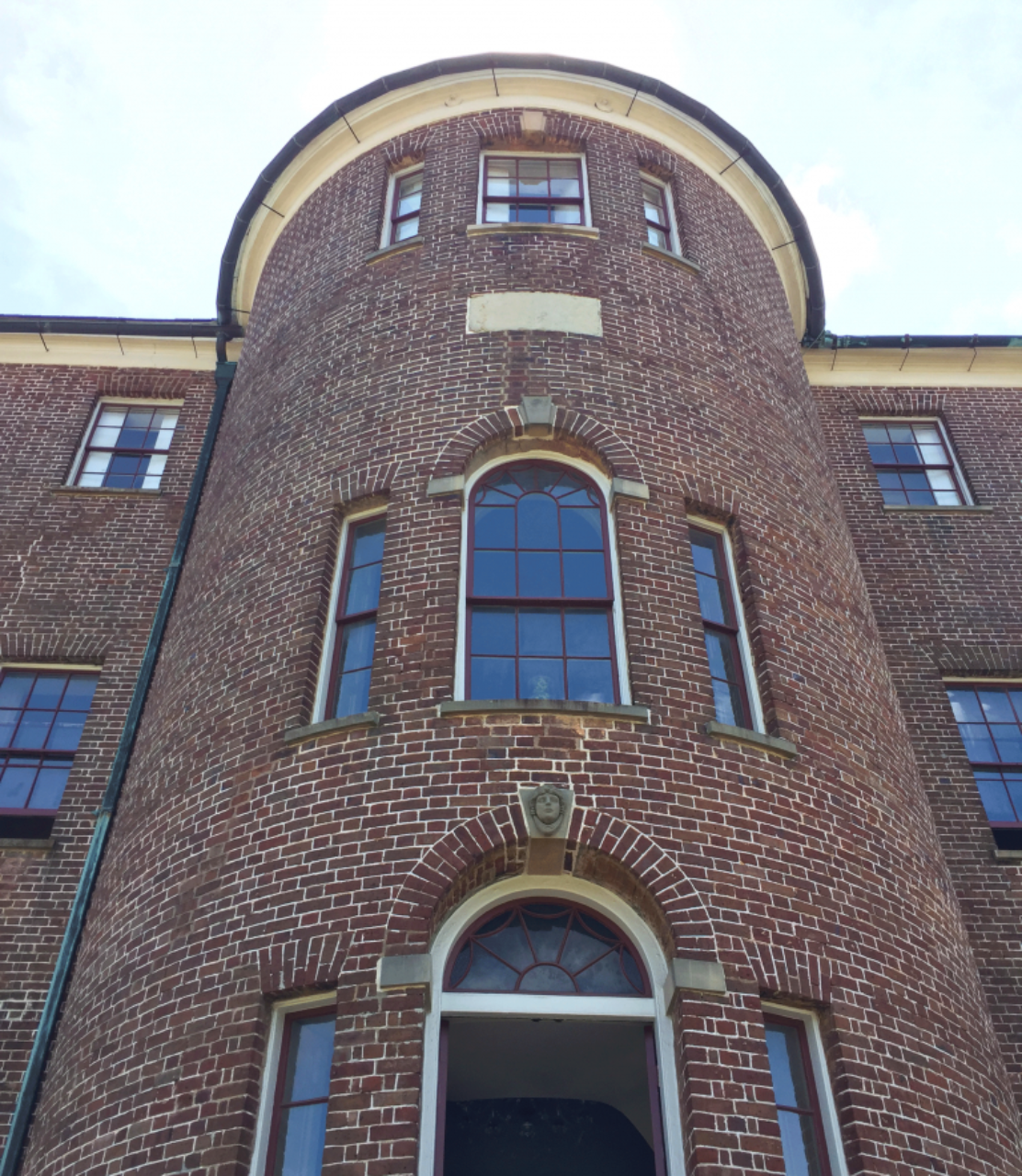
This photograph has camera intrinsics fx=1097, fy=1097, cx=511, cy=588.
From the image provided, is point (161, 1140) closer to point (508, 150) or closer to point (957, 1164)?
point (957, 1164)

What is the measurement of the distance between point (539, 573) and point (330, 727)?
2.42 meters

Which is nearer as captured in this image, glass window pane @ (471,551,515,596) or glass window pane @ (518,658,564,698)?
glass window pane @ (518,658,564,698)

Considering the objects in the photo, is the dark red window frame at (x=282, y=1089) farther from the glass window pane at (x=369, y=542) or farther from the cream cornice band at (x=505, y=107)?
the cream cornice band at (x=505, y=107)

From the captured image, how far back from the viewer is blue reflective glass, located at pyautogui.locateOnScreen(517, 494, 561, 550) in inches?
396

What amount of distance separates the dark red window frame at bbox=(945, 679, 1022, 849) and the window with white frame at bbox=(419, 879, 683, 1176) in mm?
5173

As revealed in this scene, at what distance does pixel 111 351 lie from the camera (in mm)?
17375

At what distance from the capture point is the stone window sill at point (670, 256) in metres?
12.9

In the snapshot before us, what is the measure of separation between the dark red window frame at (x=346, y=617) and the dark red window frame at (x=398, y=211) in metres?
4.50

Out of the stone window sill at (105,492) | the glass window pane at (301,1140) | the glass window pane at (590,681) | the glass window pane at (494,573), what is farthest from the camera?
the stone window sill at (105,492)

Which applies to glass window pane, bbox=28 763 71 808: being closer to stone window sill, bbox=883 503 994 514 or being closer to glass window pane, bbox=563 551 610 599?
glass window pane, bbox=563 551 610 599

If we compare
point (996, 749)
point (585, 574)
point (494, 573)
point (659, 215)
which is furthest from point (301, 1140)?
point (659, 215)

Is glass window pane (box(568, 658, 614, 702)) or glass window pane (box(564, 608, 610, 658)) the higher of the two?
glass window pane (box(564, 608, 610, 658))

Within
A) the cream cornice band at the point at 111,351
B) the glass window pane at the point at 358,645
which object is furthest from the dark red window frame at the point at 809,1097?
the cream cornice band at the point at 111,351

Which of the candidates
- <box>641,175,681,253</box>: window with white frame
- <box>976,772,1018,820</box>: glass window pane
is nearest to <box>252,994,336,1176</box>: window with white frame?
<box>976,772,1018,820</box>: glass window pane
